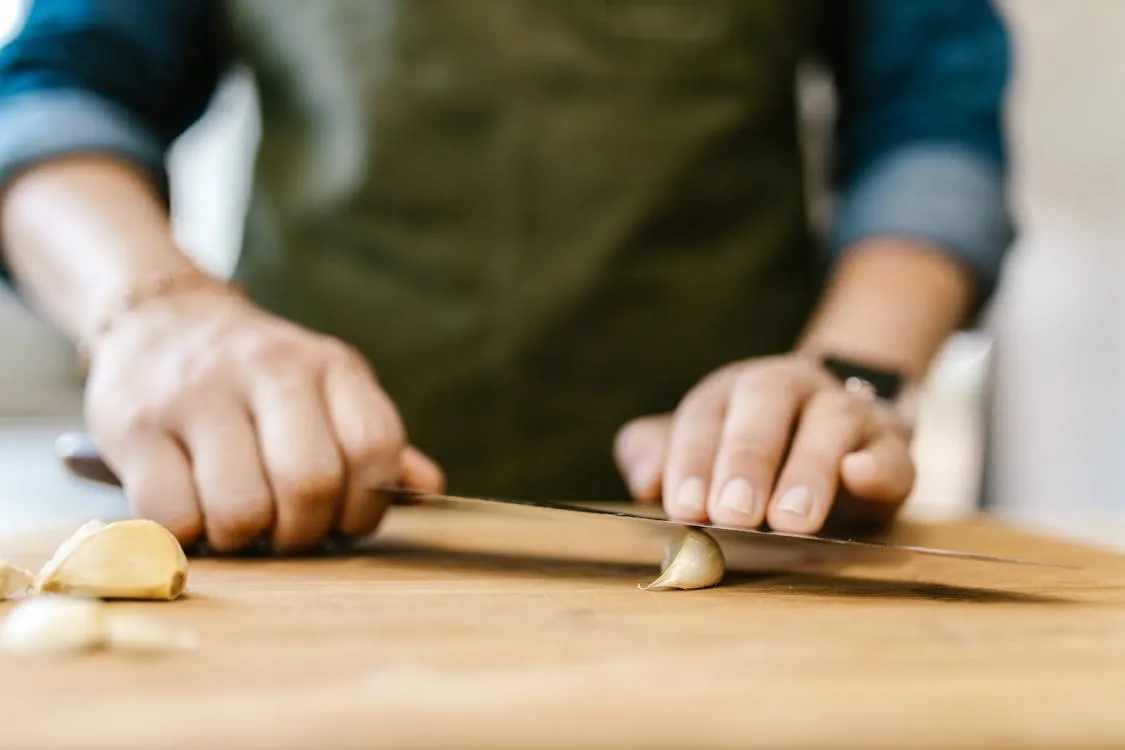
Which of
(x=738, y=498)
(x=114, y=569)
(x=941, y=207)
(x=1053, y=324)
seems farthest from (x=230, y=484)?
(x=1053, y=324)

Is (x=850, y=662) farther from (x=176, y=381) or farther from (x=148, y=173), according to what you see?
(x=148, y=173)

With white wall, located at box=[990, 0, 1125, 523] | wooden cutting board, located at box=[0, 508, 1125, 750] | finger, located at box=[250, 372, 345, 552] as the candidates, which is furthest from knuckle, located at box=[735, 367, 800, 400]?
white wall, located at box=[990, 0, 1125, 523]

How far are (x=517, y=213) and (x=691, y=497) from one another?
50 cm

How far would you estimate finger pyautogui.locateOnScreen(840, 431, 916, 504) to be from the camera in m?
0.48

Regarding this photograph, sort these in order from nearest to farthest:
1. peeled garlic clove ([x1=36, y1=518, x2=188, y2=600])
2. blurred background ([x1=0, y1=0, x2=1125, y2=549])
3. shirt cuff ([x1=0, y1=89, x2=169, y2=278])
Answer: peeled garlic clove ([x1=36, y1=518, x2=188, y2=600])
shirt cuff ([x1=0, y1=89, x2=169, y2=278])
blurred background ([x1=0, y1=0, x2=1125, y2=549])

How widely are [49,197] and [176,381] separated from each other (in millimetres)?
263

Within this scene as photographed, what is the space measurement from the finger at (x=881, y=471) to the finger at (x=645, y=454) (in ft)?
0.31

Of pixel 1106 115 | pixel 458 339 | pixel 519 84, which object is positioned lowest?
pixel 458 339

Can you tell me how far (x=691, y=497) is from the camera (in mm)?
429

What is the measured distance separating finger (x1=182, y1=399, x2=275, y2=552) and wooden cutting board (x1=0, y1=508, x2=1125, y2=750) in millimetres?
35

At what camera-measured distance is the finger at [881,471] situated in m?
0.48

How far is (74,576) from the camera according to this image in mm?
349

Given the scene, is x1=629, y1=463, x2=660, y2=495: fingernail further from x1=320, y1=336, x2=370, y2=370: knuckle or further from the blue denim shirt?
the blue denim shirt

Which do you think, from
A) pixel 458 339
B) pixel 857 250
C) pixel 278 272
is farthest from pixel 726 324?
pixel 278 272
